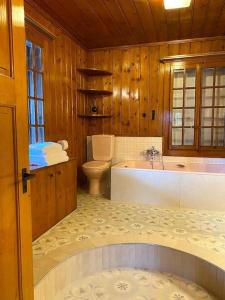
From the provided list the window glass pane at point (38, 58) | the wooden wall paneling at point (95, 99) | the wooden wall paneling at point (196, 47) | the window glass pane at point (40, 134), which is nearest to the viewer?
the window glass pane at point (38, 58)

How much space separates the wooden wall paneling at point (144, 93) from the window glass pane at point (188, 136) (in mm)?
654

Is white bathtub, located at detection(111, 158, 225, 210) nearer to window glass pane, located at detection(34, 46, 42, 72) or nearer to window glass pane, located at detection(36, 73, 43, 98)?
window glass pane, located at detection(36, 73, 43, 98)

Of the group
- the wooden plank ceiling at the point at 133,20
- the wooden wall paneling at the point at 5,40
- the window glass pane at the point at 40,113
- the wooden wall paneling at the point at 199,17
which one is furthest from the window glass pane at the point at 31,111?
the wooden wall paneling at the point at 199,17

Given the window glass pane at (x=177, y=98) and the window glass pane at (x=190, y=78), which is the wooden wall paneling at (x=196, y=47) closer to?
the window glass pane at (x=190, y=78)

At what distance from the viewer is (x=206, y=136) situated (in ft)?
13.2

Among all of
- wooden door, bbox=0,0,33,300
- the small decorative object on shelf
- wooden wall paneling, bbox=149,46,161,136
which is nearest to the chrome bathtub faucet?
wooden wall paneling, bbox=149,46,161,136

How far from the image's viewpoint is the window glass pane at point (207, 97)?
3936 millimetres

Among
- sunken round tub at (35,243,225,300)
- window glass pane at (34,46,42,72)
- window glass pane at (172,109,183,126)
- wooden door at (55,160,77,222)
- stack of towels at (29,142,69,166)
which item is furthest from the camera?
window glass pane at (172,109,183,126)

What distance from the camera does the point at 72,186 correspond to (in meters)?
3.03

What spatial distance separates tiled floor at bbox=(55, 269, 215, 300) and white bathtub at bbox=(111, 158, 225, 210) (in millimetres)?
1339

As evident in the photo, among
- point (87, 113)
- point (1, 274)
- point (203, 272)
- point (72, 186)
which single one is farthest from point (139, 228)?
point (87, 113)

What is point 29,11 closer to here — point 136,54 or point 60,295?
point 136,54

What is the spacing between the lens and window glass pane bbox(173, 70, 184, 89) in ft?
13.2

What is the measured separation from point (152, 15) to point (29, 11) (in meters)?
1.49
